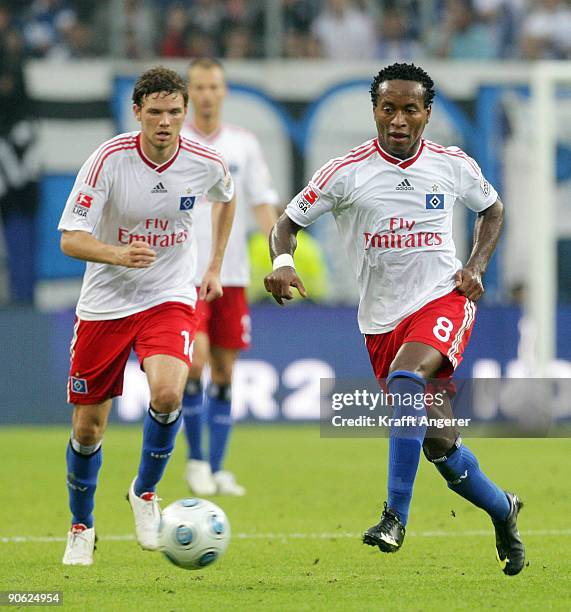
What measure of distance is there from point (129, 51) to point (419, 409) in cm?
1204

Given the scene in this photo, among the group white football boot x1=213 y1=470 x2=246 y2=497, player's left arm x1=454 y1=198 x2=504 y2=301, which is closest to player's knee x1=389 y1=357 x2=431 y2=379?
player's left arm x1=454 y1=198 x2=504 y2=301

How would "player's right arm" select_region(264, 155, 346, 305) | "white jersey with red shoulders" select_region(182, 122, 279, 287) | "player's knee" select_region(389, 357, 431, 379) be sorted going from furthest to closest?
"white jersey with red shoulders" select_region(182, 122, 279, 287) < "player's right arm" select_region(264, 155, 346, 305) < "player's knee" select_region(389, 357, 431, 379)

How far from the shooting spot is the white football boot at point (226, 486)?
9.29m

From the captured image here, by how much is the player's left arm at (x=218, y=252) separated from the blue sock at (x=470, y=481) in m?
1.90

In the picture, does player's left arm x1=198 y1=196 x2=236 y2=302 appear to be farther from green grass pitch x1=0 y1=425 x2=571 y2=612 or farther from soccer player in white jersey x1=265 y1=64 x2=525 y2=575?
green grass pitch x1=0 y1=425 x2=571 y2=612

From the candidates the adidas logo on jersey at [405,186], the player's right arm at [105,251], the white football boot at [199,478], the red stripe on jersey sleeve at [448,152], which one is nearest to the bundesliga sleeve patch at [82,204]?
the player's right arm at [105,251]

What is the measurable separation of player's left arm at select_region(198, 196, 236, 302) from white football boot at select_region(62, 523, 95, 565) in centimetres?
139

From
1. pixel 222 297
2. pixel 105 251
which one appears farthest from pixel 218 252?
pixel 222 297

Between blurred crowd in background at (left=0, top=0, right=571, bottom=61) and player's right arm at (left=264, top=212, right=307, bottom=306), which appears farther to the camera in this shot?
blurred crowd in background at (left=0, top=0, right=571, bottom=61)

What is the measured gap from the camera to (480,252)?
249 inches

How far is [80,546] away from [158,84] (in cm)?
221

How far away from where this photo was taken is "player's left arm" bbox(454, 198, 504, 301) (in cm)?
622

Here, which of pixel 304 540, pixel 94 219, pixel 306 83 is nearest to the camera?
pixel 94 219

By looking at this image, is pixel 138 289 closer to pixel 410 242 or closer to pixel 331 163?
pixel 331 163
